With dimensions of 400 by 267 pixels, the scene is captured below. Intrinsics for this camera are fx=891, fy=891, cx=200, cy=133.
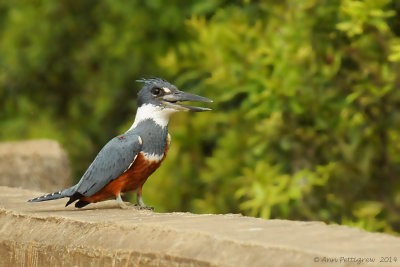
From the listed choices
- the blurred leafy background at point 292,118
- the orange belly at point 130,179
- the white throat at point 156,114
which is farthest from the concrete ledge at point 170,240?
the blurred leafy background at point 292,118

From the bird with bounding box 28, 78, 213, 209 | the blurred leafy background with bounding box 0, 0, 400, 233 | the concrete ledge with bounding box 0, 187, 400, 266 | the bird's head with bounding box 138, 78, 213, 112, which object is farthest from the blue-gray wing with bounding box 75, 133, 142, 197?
the blurred leafy background with bounding box 0, 0, 400, 233

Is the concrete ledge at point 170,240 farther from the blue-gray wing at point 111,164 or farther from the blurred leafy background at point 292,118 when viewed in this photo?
the blurred leafy background at point 292,118

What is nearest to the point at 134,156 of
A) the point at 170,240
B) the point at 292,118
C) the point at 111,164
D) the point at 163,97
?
the point at 111,164

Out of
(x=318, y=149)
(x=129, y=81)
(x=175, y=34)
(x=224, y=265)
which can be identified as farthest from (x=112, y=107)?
(x=224, y=265)

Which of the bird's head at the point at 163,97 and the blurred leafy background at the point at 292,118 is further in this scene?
the blurred leafy background at the point at 292,118

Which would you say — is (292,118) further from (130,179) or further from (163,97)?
(130,179)

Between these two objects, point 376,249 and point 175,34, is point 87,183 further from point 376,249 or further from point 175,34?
point 175,34

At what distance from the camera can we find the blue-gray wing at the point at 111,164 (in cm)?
515

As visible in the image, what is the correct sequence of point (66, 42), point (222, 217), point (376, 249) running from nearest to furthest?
point (376, 249), point (222, 217), point (66, 42)

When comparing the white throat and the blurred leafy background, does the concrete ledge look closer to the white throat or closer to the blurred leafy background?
the white throat

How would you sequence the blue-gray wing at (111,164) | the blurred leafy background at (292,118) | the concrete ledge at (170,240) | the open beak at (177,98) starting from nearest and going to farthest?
the concrete ledge at (170,240) < the blue-gray wing at (111,164) < the open beak at (177,98) < the blurred leafy background at (292,118)

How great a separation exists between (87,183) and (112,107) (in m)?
5.72

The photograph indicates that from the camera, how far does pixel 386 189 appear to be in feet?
20.8

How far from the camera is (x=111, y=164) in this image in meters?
5.19
